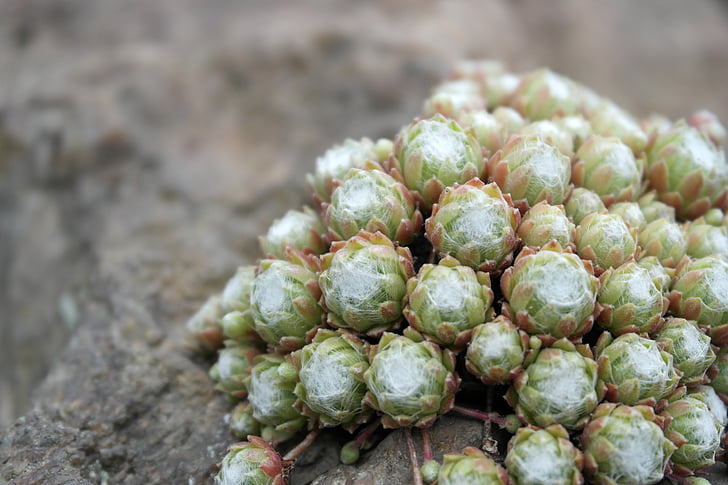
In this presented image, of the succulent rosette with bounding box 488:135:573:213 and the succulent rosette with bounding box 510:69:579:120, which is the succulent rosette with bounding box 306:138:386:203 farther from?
the succulent rosette with bounding box 510:69:579:120

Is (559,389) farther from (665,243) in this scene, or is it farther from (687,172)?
(687,172)

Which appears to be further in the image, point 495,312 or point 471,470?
point 495,312

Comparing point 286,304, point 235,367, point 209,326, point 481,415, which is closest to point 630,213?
point 481,415

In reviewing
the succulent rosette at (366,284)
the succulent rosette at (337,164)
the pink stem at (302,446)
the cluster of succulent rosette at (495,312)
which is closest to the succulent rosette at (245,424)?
the cluster of succulent rosette at (495,312)

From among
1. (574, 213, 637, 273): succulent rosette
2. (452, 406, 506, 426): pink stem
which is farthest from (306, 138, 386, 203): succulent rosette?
(452, 406, 506, 426): pink stem

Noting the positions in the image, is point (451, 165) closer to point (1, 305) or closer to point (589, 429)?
point (589, 429)

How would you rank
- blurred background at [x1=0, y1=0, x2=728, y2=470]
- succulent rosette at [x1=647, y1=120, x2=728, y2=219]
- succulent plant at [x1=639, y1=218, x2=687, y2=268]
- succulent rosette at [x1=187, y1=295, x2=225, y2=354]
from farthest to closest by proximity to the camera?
blurred background at [x1=0, y1=0, x2=728, y2=470] < succulent rosette at [x1=187, y1=295, x2=225, y2=354] < succulent rosette at [x1=647, y1=120, x2=728, y2=219] < succulent plant at [x1=639, y1=218, x2=687, y2=268]
